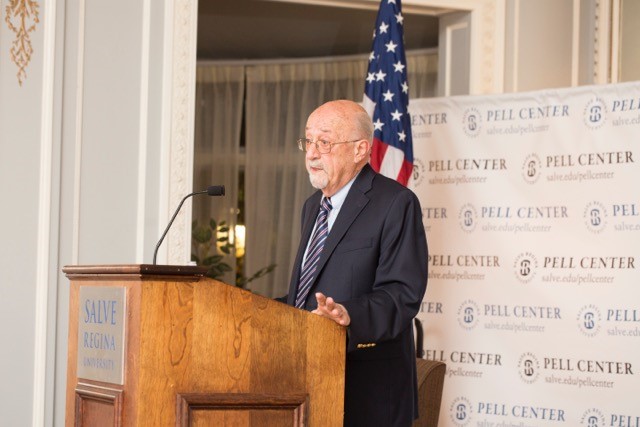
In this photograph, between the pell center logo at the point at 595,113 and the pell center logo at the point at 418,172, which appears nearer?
the pell center logo at the point at 595,113

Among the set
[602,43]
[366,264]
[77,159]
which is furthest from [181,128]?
[602,43]

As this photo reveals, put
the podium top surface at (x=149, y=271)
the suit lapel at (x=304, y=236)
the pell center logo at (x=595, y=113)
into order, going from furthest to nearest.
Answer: the pell center logo at (x=595, y=113)
the suit lapel at (x=304, y=236)
the podium top surface at (x=149, y=271)

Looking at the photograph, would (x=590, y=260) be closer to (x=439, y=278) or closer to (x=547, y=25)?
(x=439, y=278)

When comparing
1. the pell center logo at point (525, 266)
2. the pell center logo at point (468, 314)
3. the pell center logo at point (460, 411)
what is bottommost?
the pell center logo at point (460, 411)

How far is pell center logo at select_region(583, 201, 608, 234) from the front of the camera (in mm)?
5410

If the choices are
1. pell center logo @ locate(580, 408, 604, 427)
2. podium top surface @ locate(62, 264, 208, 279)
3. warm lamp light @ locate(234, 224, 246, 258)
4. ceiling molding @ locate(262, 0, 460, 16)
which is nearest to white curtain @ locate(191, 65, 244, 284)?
warm lamp light @ locate(234, 224, 246, 258)

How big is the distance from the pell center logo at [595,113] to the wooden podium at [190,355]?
10.2 feet

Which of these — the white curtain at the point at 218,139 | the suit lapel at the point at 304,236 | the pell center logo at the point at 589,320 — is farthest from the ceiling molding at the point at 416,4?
the white curtain at the point at 218,139

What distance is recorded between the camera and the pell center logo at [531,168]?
569cm

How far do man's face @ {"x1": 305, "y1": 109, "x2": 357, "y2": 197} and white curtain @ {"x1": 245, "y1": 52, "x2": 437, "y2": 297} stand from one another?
21.2 feet

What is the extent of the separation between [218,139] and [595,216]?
5.46m

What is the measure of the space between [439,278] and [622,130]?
1.38 meters

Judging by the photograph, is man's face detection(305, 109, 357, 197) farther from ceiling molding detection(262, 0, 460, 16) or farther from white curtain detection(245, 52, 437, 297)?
white curtain detection(245, 52, 437, 297)

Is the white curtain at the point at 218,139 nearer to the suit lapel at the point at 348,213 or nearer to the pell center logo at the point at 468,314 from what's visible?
the pell center logo at the point at 468,314
